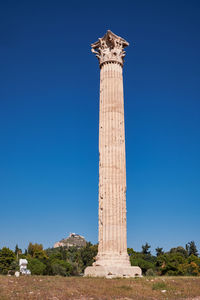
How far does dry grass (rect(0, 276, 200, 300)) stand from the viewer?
45.2ft

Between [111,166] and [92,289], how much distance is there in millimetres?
10214

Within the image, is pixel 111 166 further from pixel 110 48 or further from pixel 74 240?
pixel 74 240

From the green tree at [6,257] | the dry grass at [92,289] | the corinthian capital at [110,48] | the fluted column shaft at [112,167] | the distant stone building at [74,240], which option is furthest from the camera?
the distant stone building at [74,240]

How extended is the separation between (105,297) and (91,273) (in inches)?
304

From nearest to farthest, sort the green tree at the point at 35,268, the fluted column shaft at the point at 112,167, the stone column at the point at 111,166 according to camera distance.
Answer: the stone column at the point at 111,166, the fluted column shaft at the point at 112,167, the green tree at the point at 35,268

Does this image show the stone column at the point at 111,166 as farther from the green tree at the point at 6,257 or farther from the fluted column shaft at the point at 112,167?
the green tree at the point at 6,257

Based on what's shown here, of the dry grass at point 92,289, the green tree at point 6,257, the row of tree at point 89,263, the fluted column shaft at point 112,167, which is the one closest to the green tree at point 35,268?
the row of tree at point 89,263

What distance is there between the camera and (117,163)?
2431cm

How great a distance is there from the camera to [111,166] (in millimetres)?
24156

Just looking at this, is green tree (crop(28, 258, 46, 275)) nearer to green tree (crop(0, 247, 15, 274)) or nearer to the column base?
green tree (crop(0, 247, 15, 274))

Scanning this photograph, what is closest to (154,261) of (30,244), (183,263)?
(183,263)

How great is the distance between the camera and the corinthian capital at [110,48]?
27.2 meters

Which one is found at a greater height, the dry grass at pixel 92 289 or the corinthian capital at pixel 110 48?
the corinthian capital at pixel 110 48

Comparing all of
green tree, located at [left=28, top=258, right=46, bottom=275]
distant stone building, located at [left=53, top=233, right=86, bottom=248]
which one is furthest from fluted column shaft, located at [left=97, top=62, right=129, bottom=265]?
distant stone building, located at [left=53, top=233, right=86, bottom=248]
